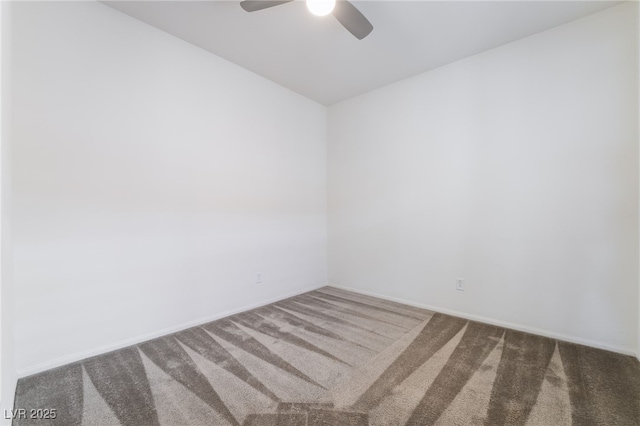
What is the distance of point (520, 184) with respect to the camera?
103 inches

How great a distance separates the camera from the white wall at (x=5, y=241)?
1.29 meters

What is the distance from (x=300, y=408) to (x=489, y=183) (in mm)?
2724

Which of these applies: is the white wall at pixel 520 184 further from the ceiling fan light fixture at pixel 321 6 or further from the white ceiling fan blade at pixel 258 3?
the white ceiling fan blade at pixel 258 3

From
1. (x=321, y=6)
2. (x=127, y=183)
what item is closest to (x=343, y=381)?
(x=127, y=183)

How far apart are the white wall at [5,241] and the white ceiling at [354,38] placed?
1070 mm

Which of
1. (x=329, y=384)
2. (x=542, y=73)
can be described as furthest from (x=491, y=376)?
(x=542, y=73)

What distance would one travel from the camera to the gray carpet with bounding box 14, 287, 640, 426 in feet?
4.96

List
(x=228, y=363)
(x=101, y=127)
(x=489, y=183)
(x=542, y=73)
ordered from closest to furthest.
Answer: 1. (x=228, y=363)
2. (x=101, y=127)
3. (x=542, y=73)
4. (x=489, y=183)

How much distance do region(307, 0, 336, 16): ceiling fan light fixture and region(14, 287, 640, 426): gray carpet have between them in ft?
8.51

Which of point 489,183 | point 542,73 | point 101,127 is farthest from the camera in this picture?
point 489,183

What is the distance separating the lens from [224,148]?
9.85 feet

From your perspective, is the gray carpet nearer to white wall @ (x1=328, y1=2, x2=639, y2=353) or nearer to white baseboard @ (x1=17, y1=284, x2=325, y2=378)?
white baseboard @ (x1=17, y1=284, x2=325, y2=378)

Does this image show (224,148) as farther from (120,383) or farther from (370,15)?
(120,383)

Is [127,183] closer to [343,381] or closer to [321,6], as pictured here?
[321,6]
